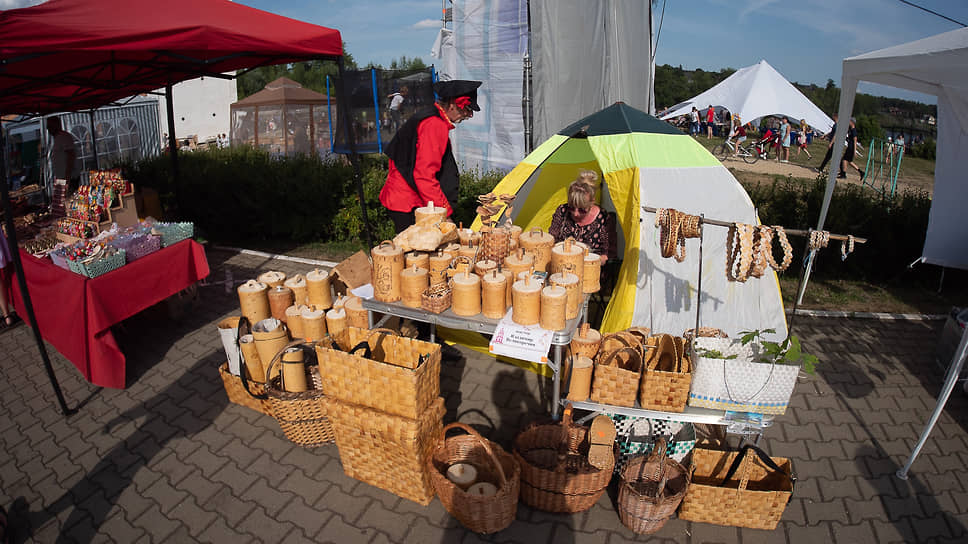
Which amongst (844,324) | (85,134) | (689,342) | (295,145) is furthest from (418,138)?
(85,134)

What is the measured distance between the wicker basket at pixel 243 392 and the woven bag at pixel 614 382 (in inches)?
86.4

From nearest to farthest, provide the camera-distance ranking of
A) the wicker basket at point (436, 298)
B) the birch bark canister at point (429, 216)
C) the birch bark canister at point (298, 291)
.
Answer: the wicker basket at point (436, 298), the birch bark canister at point (429, 216), the birch bark canister at point (298, 291)

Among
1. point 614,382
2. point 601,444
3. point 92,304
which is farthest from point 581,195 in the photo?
point 92,304

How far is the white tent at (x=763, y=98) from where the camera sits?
748 inches

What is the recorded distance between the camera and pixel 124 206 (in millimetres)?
5422

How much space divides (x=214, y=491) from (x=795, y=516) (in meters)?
3.27

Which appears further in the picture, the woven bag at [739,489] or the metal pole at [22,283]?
the metal pole at [22,283]

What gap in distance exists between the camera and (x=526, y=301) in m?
2.69

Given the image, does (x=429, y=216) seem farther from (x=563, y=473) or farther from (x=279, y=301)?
(x=563, y=473)

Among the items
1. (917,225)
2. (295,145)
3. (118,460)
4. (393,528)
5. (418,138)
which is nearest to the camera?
(393,528)

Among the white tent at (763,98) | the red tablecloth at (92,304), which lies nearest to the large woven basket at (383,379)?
the red tablecloth at (92,304)

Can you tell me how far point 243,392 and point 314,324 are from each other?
0.73 metres

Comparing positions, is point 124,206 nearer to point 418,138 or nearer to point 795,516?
point 418,138

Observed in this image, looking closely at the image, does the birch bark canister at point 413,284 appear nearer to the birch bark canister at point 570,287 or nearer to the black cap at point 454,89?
the birch bark canister at point 570,287
